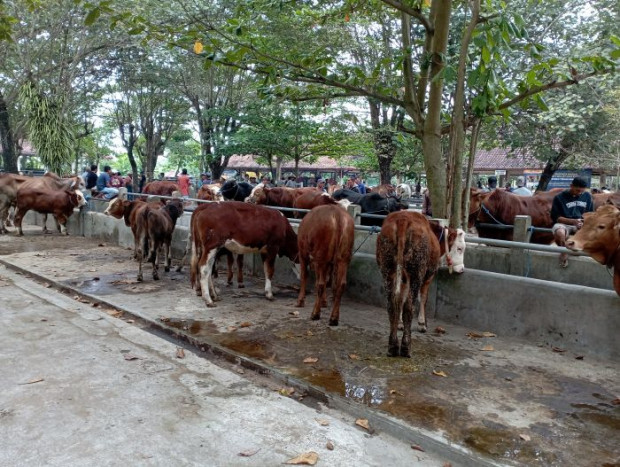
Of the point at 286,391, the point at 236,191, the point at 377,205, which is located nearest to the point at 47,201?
the point at 236,191

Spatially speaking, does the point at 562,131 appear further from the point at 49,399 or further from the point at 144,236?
the point at 49,399

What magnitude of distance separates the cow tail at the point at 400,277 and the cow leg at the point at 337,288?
4.55 ft

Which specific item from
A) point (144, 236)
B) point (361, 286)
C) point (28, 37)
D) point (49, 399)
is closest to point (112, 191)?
point (28, 37)

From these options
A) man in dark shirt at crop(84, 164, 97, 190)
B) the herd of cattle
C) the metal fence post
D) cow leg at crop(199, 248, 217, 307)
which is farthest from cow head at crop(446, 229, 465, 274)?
man in dark shirt at crop(84, 164, 97, 190)

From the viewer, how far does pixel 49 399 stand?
4.41 meters

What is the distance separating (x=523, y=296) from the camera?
6352 millimetres

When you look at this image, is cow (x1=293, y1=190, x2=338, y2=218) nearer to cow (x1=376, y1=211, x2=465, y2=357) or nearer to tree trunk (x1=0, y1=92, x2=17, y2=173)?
cow (x1=376, y1=211, x2=465, y2=357)

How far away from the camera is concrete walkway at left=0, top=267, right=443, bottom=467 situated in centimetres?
363

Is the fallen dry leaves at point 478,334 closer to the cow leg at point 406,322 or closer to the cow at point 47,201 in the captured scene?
the cow leg at point 406,322

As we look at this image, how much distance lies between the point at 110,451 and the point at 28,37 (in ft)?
59.2

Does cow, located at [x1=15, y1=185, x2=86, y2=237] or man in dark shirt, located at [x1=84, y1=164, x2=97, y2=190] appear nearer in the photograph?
cow, located at [x1=15, y1=185, x2=86, y2=237]

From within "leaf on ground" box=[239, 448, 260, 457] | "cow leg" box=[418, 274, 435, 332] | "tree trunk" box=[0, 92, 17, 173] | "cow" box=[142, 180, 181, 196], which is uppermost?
"tree trunk" box=[0, 92, 17, 173]

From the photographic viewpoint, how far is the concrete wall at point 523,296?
5.81 m

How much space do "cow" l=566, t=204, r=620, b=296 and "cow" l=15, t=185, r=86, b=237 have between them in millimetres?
13530
